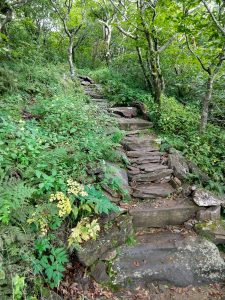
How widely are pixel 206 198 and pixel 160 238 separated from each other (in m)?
1.28

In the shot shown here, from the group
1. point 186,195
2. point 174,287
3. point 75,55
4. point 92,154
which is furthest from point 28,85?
point 75,55

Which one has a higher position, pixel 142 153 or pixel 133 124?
pixel 133 124

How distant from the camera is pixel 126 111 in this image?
8.38 m

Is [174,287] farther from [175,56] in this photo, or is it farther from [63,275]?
[175,56]

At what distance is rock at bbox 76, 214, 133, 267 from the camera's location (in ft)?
12.0

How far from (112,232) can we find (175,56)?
→ 340 inches

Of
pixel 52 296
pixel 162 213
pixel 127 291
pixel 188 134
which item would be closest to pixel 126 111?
pixel 188 134

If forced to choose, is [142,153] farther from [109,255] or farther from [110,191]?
[109,255]

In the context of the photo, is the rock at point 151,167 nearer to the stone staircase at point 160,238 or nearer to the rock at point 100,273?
the stone staircase at point 160,238

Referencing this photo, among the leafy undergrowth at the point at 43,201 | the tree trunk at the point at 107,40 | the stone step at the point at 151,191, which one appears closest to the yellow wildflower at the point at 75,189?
the leafy undergrowth at the point at 43,201

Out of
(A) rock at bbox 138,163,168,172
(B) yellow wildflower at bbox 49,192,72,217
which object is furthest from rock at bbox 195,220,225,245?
(B) yellow wildflower at bbox 49,192,72,217

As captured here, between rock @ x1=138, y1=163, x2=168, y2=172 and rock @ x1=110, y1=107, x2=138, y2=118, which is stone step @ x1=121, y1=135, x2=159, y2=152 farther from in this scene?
rock @ x1=110, y1=107, x2=138, y2=118

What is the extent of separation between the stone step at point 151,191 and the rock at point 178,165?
0.37m

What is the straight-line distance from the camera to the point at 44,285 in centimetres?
314
